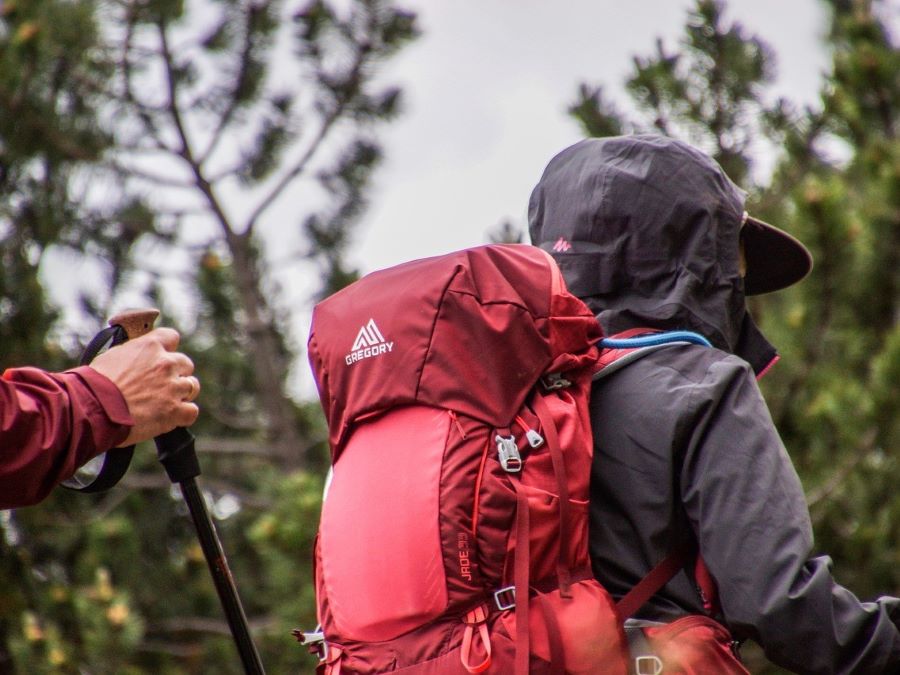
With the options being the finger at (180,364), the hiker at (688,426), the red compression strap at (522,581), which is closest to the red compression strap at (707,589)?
the hiker at (688,426)

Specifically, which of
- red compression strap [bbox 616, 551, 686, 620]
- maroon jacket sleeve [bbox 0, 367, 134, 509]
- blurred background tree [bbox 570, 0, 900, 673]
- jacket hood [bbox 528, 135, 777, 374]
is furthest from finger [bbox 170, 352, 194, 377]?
blurred background tree [bbox 570, 0, 900, 673]

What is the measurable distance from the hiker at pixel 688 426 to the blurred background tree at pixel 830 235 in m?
1.71

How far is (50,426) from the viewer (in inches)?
66.6

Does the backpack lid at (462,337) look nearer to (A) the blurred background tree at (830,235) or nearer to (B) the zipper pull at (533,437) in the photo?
(B) the zipper pull at (533,437)

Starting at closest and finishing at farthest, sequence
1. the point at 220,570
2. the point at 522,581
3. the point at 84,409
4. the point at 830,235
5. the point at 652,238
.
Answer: the point at 522,581, the point at 84,409, the point at 652,238, the point at 220,570, the point at 830,235

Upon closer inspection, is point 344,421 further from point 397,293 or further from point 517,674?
point 517,674

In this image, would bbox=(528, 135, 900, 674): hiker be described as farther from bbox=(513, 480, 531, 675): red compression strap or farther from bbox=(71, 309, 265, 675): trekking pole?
bbox=(71, 309, 265, 675): trekking pole

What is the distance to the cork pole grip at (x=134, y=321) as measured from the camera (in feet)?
6.29

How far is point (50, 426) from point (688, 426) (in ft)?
3.11


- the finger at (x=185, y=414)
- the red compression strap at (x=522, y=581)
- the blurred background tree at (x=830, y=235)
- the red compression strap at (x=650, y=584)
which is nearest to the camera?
the red compression strap at (x=522, y=581)

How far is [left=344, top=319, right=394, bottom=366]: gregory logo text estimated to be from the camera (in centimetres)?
180

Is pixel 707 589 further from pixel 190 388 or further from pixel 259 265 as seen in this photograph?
pixel 259 265

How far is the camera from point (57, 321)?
495 centimetres

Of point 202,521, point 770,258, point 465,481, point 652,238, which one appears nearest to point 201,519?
point 202,521
